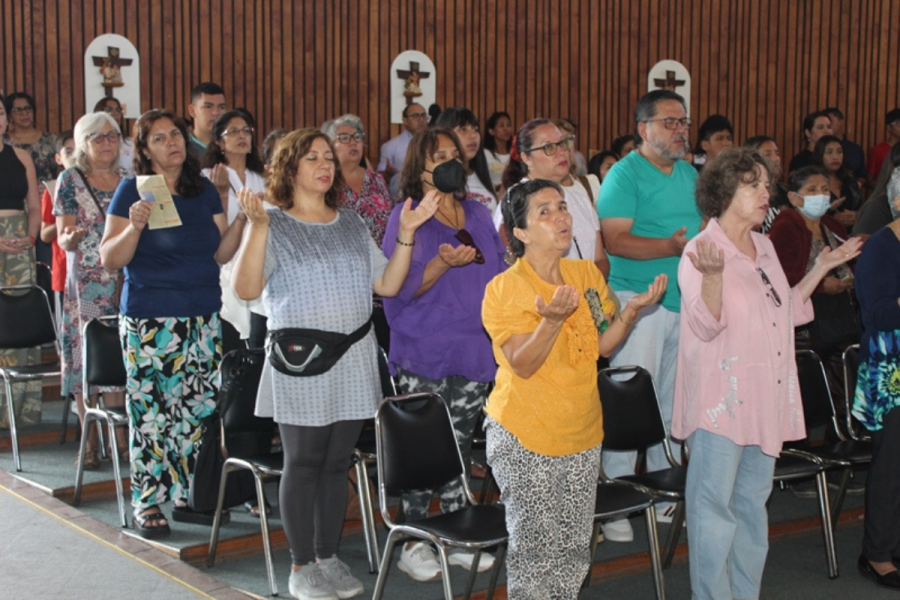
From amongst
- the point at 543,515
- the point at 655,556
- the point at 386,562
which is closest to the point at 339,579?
the point at 386,562

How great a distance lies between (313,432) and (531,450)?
85cm

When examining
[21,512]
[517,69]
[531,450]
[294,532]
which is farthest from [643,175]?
[517,69]

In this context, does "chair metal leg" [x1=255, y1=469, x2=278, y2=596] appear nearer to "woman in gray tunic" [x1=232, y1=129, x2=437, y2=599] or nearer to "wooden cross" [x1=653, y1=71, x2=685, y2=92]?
"woman in gray tunic" [x1=232, y1=129, x2=437, y2=599]

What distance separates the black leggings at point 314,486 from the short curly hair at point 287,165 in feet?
2.56

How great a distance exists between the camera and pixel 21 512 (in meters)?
4.58

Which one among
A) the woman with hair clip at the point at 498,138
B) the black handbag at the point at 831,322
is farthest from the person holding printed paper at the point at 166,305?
the woman with hair clip at the point at 498,138

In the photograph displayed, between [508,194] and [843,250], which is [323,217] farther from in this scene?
[843,250]

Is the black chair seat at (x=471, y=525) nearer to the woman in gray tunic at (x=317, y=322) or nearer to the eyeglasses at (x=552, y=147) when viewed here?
the woman in gray tunic at (x=317, y=322)

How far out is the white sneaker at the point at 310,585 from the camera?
362 cm

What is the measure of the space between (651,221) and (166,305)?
2012mm

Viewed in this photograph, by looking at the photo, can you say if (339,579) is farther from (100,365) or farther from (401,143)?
Answer: (401,143)

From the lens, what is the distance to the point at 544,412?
311 centimetres

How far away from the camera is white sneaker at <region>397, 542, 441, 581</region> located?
12.8ft

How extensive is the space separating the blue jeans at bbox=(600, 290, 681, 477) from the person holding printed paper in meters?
1.67
